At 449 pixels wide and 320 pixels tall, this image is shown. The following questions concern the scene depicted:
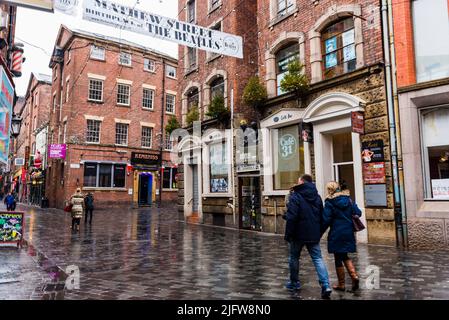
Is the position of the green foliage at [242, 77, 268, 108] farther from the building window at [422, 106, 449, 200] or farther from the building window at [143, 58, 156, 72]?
the building window at [143, 58, 156, 72]

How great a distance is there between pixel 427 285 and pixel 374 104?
6.37 meters

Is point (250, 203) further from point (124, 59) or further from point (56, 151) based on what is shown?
point (124, 59)

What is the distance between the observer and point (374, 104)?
11094mm

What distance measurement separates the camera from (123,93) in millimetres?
31734

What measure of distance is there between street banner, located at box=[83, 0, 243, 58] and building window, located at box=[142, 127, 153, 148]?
22.5 metres

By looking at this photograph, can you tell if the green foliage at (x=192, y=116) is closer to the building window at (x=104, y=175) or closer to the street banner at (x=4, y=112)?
the street banner at (x=4, y=112)

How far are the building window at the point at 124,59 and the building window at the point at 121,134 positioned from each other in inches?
204

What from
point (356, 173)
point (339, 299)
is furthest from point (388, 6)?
point (339, 299)

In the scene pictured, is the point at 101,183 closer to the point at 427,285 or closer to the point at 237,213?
the point at 237,213

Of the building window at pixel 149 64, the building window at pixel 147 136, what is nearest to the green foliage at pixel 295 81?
the building window at pixel 147 136

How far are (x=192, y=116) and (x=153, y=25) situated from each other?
9.92 meters

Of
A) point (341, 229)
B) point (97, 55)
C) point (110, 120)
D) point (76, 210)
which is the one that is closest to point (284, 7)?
point (76, 210)

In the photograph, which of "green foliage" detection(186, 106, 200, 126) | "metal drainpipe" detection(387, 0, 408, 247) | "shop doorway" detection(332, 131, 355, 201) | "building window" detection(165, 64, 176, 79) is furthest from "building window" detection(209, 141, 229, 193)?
"building window" detection(165, 64, 176, 79)
